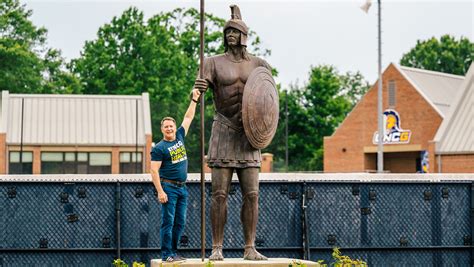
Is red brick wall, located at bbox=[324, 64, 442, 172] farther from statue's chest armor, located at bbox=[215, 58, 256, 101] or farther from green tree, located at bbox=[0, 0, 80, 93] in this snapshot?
statue's chest armor, located at bbox=[215, 58, 256, 101]

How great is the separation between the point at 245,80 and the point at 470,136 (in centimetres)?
4111

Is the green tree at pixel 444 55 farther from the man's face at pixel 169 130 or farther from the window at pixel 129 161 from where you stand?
the man's face at pixel 169 130

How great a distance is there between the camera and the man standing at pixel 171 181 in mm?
12297

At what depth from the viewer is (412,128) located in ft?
193

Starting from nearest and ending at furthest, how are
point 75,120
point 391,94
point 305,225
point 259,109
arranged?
point 259,109, point 305,225, point 75,120, point 391,94

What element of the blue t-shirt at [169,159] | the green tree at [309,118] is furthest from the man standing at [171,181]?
the green tree at [309,118]

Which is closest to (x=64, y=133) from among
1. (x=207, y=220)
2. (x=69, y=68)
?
(x=69, y=68)

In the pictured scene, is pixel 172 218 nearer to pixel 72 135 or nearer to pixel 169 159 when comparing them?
pixel 169 159

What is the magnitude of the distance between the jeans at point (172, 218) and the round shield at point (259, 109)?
3.68ft

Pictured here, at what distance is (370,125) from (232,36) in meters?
50.6

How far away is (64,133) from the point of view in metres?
55.8

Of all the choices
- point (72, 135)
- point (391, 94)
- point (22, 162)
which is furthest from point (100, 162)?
point (391, 94)

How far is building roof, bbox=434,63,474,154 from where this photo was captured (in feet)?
169

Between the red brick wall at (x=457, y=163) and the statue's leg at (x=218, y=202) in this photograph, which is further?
the red brick wall at (x=457, y=163)
